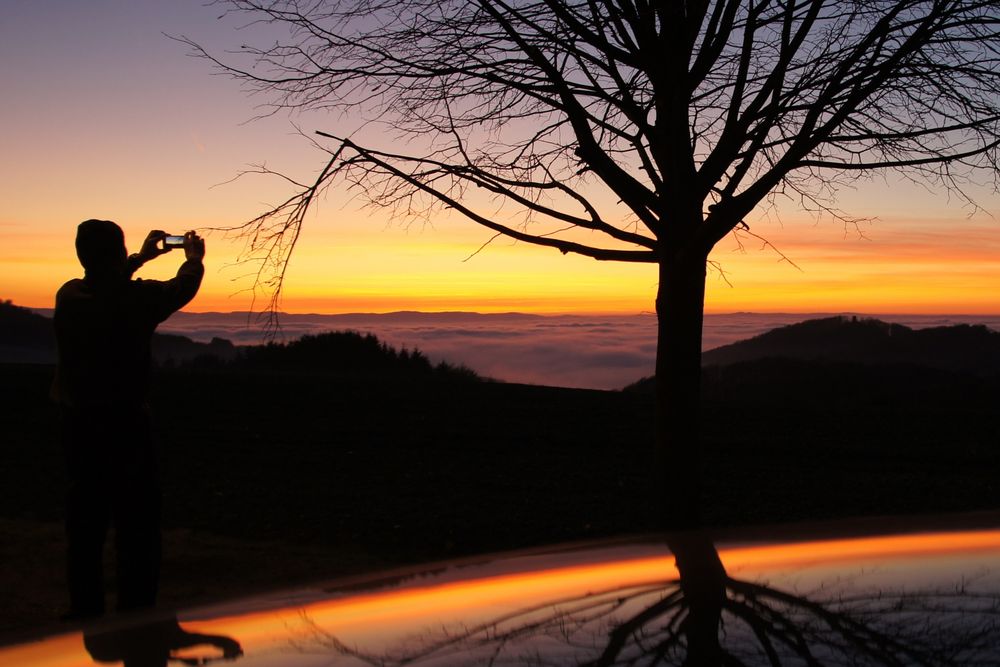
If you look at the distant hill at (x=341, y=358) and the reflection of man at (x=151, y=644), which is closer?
the reflection of man at (x=151, y=644)

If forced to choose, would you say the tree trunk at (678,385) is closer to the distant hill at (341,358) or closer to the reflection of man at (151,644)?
the reflection of man at (151,644)

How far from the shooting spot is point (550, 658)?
168cm

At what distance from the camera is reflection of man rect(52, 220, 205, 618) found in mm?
4883

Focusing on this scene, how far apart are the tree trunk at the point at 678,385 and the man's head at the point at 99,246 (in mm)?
3616

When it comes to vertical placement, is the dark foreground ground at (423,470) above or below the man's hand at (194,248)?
below

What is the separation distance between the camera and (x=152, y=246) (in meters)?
5.43

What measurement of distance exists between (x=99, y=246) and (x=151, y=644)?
A: 3.47m

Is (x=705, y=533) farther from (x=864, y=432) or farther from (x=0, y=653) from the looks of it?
(x=864, y=432)

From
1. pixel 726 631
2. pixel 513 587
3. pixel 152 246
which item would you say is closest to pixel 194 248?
pixel 152 246

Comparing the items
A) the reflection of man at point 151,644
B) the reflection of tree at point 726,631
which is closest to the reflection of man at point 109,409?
the reflection of man at point 151,644

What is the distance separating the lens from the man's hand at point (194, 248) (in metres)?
5.11

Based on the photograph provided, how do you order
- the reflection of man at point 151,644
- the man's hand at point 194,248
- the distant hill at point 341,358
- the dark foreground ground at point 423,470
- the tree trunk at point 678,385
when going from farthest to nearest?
1. the distant hill at point 341,358
2. the dark foreground ground at point 423,470
3. the tree trunk at point 678,385
4. the man's hand at point 194,248
5. the reflection of man at point 151,644

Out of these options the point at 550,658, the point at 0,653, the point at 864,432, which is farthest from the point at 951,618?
the point at 864,432

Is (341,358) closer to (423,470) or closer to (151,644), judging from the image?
(423,470)
